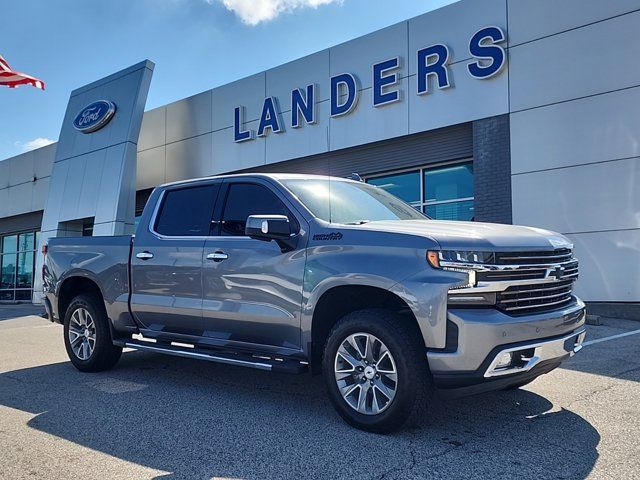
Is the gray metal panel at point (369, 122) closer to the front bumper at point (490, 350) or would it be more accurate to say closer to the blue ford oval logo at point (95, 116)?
the blue ford oval logo at point (95, 116)

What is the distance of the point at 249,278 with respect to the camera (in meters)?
4.79

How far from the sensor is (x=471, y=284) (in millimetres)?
3627

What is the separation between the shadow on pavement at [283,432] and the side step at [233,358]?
39cm

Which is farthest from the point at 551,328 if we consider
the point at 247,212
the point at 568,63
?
the point at 568,63

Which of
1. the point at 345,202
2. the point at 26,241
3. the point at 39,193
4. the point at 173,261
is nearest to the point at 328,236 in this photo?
the point at 345,202

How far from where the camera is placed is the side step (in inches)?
174

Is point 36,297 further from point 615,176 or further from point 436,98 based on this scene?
point 615,176

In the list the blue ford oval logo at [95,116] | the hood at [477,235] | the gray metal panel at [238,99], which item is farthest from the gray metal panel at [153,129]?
the hood at [477,235]

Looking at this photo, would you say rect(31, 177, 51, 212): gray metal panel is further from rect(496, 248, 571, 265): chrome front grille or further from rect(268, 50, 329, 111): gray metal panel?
rect(496, 248, 571, 265): chrome front grille

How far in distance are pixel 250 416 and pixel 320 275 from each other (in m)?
1.29

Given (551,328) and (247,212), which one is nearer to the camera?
(551,328)

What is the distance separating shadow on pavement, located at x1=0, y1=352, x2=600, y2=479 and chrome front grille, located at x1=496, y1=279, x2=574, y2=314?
0.89m

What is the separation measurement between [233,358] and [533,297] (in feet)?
8.14

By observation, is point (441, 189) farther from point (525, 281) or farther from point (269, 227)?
point (525, 281)
